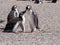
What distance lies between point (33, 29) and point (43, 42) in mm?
1909

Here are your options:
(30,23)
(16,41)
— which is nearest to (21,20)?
(30,23)

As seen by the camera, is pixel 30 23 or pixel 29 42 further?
pixel 30 23

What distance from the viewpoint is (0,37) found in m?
9.72

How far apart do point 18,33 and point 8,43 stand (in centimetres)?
168

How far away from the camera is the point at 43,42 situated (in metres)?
8.77

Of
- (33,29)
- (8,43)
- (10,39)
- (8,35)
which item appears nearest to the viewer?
(8,43)

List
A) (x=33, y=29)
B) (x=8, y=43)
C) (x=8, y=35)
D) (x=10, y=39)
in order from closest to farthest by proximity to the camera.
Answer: (x=8, y=43) → (x=10, y=39) → (x=8, y=35) → (x=33, y=29)

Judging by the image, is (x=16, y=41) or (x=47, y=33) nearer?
(x=16, y=41)

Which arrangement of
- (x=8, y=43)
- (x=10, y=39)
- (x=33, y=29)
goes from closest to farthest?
(x=8, y=43) → (x=10, y=39) → (x=33, y=29)

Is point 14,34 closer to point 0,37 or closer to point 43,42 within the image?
point 0,37

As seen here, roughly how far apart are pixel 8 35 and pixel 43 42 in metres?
1.61

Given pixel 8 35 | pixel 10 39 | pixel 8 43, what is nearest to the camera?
pixel 8 43

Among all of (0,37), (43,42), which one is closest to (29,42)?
(43,42)

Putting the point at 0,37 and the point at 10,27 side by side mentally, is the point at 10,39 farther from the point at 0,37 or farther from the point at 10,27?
the point at 10,27
